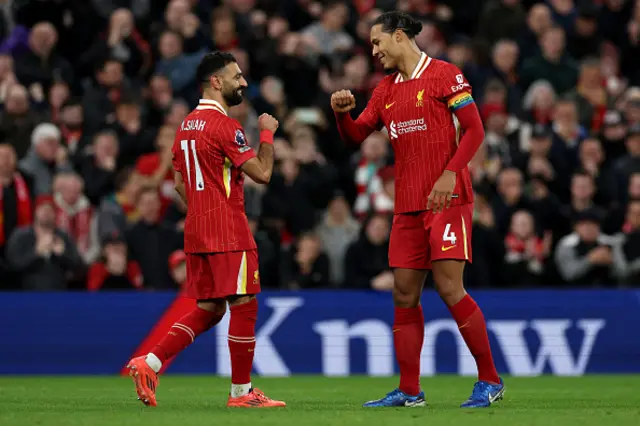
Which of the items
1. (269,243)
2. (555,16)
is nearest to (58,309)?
(269,243)

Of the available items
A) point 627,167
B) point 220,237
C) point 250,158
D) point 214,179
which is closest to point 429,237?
point 250,158

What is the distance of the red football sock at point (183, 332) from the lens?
371 inches

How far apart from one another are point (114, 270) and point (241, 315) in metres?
5.74

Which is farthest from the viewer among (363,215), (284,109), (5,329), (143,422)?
(284,109)

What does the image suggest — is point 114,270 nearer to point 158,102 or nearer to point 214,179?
point 158,102

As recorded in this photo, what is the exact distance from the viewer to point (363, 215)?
1586 centimetres

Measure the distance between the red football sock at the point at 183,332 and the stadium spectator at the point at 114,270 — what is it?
5405mm

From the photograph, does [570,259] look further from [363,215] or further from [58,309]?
[58,309]

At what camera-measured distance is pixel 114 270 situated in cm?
1490

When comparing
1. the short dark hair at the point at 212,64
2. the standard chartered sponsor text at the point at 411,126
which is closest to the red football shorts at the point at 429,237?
the standard chartered sponsor text at the point at 411,126

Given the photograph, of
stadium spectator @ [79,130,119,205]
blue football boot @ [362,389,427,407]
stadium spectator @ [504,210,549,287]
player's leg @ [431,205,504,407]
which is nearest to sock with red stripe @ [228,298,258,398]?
blue football boot @ [362,389,427,407]

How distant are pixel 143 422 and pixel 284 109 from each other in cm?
942

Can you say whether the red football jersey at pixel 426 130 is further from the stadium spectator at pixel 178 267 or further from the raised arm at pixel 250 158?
the stadium spectator at pixel 178 267

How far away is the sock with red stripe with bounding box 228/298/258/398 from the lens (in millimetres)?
9406
